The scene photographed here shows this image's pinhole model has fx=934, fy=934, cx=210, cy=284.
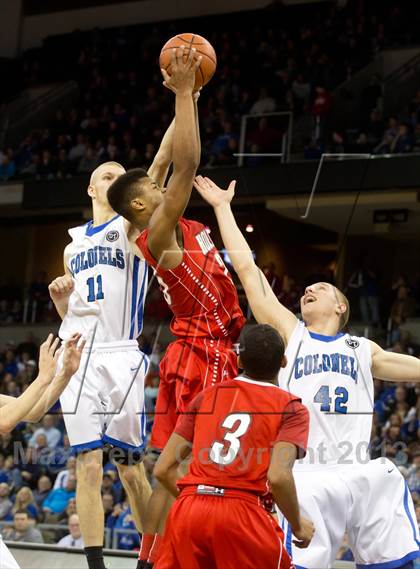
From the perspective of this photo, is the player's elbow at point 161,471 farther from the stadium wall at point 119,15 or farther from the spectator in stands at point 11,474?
the stadium wall at point 119,15

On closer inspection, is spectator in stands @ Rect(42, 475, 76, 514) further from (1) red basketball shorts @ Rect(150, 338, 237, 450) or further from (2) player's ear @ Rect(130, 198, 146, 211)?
(2) player's ear @ Rect(130, 198, 146, 211)

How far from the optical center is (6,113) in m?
21.7

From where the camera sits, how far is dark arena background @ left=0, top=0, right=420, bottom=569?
10070 millimetres

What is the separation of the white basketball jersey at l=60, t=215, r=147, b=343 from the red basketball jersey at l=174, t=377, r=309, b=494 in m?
1.74

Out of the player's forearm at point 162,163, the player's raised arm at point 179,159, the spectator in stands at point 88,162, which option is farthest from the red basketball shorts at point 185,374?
the spectator in stands at point 88,162

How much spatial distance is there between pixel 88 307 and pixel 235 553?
2238 mm

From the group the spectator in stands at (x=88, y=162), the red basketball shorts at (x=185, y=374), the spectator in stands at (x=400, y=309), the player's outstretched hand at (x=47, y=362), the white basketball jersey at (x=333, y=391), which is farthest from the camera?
the spectator in stands at (x=88, y=162)

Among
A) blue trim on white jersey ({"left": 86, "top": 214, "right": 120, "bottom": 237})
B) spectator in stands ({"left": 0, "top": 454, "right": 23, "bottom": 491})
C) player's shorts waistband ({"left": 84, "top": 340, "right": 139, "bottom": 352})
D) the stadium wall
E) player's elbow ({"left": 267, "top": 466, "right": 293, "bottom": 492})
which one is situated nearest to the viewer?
player's elbow ({"left": 267, "top": 466, "right": 293, "bottom": 492})

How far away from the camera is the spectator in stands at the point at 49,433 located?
11.9 metres

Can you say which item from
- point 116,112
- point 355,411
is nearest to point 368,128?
point 116,112

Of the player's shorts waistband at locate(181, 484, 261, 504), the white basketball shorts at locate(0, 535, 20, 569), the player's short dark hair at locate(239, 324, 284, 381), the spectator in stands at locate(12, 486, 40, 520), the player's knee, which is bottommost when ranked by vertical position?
the spectator in stands at locate(12, 486, 40, 520)

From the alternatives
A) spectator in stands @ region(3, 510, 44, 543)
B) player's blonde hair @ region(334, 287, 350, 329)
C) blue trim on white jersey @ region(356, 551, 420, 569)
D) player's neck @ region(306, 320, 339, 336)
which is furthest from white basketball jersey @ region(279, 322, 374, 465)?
spectator in stands @ region(3, 510, 44, 543)

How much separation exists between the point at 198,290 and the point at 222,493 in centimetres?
150

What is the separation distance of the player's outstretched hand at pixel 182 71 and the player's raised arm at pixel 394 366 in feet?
6.26
